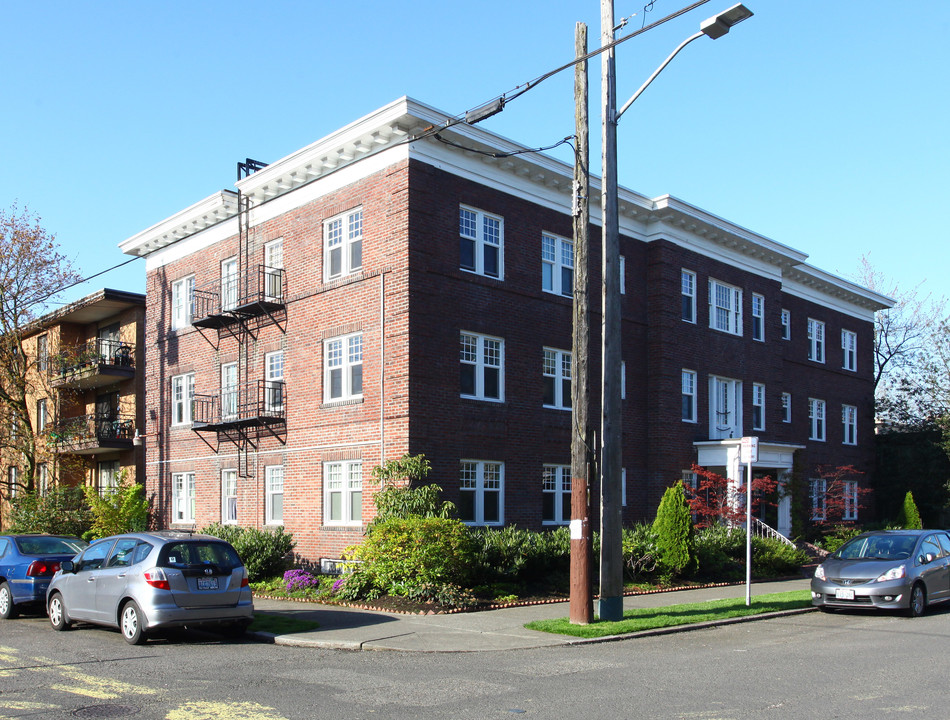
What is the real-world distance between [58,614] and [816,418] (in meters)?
29.3

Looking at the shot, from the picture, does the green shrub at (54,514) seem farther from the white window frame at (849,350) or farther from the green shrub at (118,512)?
the white window frame at (849,350)

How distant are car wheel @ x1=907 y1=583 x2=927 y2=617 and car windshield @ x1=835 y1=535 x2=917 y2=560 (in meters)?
0.58

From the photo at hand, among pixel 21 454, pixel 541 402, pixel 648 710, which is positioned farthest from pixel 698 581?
pixel 21 454

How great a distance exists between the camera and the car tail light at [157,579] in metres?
12.6

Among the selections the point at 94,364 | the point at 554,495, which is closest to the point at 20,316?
the point at 94,364

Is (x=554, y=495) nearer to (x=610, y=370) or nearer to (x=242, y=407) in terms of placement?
(x=242, y=407)

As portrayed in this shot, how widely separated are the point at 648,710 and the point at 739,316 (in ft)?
80.1

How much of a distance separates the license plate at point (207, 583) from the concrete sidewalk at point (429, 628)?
119 centimetres

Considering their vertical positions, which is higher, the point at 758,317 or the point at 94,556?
the point at 758,317

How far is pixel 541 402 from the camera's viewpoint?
79.0 ft

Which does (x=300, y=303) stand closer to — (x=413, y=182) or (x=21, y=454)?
(x=413, y=182)

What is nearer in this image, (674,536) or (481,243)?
(674,536)

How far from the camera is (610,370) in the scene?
50.0ft

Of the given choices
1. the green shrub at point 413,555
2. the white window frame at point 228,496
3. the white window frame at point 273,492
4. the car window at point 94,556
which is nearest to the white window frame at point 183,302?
the white window frame at point 228,496
